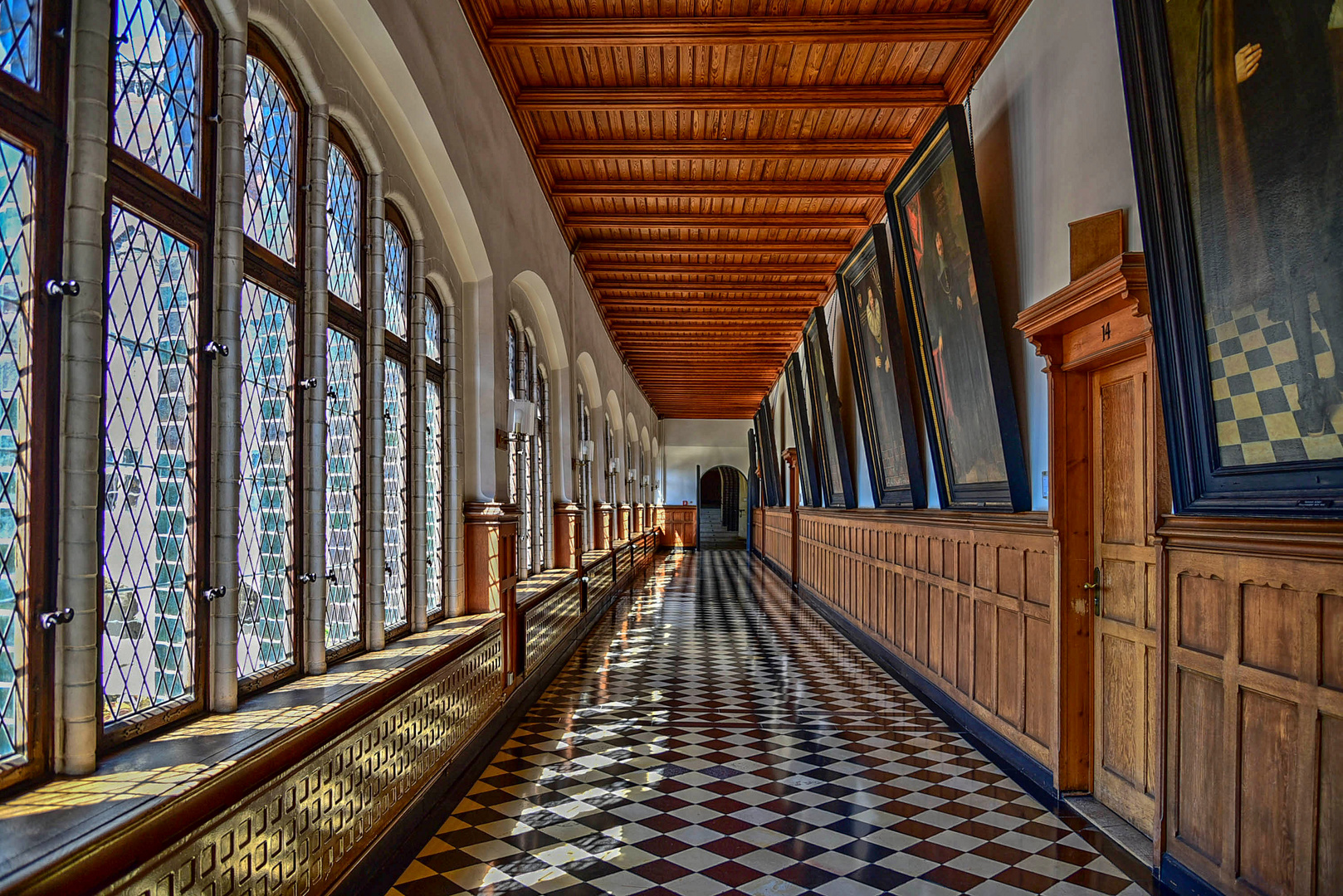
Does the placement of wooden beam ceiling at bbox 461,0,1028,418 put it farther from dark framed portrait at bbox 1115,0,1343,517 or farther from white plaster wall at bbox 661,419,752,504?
white plaster wall at bbox 661,419,752,504

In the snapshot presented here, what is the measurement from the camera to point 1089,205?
439cm

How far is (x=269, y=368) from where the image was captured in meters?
3.58

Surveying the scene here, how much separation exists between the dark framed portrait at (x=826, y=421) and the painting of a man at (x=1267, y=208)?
7.48 metres

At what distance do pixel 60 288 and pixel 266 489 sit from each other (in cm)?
144

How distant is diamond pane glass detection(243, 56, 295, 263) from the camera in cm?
346

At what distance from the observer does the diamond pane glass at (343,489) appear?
4.22 metres

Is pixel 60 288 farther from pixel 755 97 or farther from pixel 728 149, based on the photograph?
pixel 728 149

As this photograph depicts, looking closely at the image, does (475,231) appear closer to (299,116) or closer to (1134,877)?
(299,116)

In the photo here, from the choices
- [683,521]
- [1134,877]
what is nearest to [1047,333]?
[1134,877]

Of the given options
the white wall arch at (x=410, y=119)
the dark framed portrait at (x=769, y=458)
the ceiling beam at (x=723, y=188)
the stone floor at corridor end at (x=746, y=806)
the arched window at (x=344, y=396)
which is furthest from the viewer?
the dark framed portrait at (x=769, y=458)

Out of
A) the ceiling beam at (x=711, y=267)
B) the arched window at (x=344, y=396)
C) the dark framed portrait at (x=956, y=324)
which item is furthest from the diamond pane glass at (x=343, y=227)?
the ceiling beam at (x=711, y=267)

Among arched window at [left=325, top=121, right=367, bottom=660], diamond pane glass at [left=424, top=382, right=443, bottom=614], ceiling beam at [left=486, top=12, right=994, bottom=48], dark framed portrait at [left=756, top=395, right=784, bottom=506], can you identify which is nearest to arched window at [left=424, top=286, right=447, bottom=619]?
diamond pane glass at [left=424, top=382, right=443, bottom=614]

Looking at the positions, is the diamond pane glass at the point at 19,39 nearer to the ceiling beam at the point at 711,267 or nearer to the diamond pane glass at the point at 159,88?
the diamond pane glass at the point at 159,88

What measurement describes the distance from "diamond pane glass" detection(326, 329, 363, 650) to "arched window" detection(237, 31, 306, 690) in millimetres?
343
